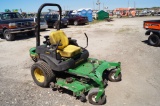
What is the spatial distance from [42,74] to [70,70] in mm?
913

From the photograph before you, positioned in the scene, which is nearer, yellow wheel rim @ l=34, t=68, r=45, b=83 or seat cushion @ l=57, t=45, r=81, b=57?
seat cushion @ l=57, t=45, r=81, b=57

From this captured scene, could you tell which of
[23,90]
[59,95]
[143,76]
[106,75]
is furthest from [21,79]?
[143,76]

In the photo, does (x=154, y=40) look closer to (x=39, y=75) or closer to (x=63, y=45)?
(x=63, y=45)

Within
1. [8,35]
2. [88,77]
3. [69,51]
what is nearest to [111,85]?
[88,77]

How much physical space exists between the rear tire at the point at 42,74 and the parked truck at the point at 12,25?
7.95 m

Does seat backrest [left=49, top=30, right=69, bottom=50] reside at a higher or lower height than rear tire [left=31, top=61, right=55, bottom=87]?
higher

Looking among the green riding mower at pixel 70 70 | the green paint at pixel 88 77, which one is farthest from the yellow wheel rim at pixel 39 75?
the green paint at pixel 88 77

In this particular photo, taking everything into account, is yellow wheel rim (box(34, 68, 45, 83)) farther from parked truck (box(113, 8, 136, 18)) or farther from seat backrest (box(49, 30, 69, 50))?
parked truck (box(113, 8, 136, 18))

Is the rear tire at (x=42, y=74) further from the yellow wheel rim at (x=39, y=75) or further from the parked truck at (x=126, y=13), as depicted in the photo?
A: the parked truck at (x=126, y=13)

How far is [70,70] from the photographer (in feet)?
16.2

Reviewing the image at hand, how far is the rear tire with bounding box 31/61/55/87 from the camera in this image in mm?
4941

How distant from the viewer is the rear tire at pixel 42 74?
494 cm

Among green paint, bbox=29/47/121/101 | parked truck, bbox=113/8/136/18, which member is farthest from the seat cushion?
parked truck, bbox=113/8/136/18

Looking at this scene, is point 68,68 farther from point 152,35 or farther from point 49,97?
point 152,35
